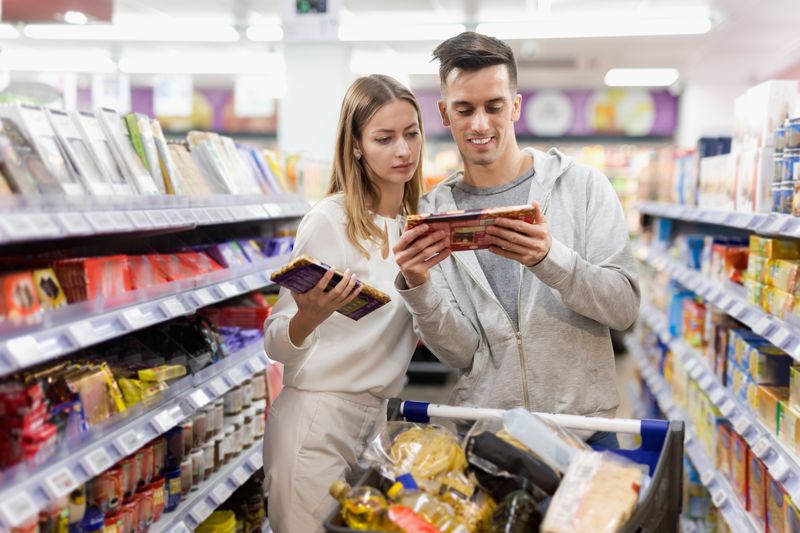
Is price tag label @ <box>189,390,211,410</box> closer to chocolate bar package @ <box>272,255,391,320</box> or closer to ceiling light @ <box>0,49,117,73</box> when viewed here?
chocolate bar package @ <box>272,255,391,320</box>

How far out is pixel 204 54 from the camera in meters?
10.7

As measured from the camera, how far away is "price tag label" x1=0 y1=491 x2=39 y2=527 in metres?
1.62

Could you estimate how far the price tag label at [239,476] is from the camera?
3168mm

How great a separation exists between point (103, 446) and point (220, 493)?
0.99 metres

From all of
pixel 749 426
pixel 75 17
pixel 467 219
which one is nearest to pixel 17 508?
pixel 467 219

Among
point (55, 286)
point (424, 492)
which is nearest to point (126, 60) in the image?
point (55, 286)

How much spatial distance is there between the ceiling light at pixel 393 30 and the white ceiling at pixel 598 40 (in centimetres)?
13

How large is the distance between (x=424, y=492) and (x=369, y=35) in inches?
308

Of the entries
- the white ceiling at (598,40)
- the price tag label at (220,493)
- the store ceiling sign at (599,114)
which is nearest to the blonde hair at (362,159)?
the price tag label at (220,493)

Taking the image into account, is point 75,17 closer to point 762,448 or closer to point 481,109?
point 481,109

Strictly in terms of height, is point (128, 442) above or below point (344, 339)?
below

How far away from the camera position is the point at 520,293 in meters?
2.20

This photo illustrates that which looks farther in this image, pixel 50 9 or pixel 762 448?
pixel 50 9

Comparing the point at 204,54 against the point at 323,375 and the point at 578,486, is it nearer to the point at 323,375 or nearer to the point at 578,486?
the point at 323,375
